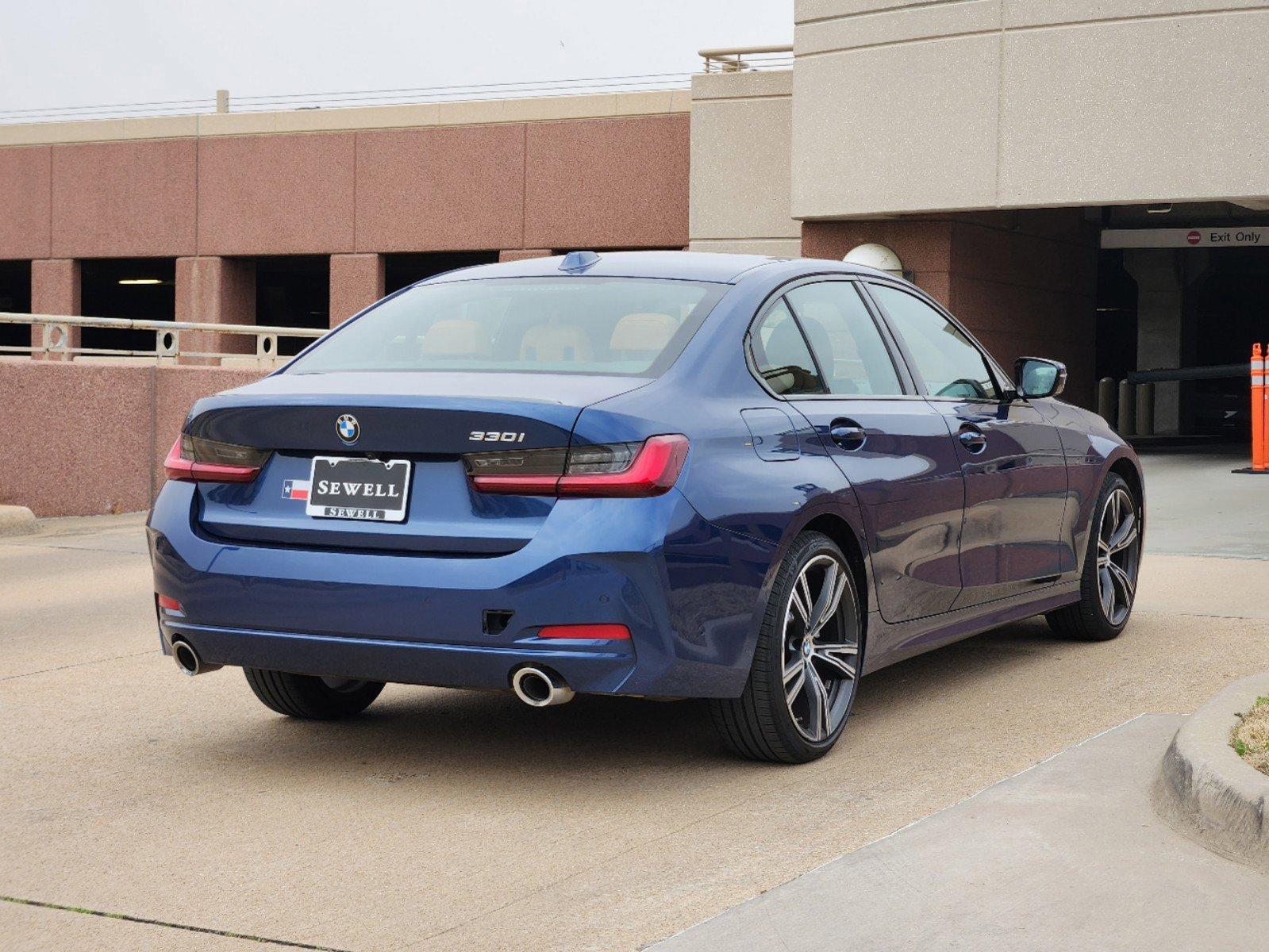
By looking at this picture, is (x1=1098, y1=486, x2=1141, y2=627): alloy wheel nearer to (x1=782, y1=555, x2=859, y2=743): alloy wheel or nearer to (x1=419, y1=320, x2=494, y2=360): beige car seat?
(x1=782, y1=555, x2=859, y2=743): alloy wheel

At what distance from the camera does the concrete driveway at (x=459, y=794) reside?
3.89 meters

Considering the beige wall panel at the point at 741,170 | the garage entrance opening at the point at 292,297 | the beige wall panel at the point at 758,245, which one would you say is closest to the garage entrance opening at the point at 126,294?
the garage entrance opening at the point at 292,297

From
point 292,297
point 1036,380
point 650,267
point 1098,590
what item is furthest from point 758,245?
point 292,297

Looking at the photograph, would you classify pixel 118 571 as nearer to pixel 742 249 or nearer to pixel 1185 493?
pixel 1185 493

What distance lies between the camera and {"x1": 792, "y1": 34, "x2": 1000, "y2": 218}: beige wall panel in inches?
851

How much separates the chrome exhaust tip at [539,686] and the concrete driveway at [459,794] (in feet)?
1.10

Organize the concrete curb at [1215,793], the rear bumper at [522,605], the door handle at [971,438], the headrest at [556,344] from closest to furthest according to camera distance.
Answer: the concrete curb at [1215,793] < the rear bumper at [522,605] < the headrest at [556,344] < the door handle at [971,438]

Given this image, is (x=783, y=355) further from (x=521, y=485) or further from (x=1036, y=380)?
(x=1036, y=380)

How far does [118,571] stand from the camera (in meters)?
10.6

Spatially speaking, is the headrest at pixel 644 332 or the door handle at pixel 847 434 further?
the door handle at pixel 847 434

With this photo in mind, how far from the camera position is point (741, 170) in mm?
26781

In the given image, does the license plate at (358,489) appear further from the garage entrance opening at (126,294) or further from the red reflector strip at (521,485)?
the garage entrance opening at (126,294)

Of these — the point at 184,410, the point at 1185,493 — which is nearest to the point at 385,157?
→ the point at 184,410

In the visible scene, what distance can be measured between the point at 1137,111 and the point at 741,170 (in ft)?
24.8
